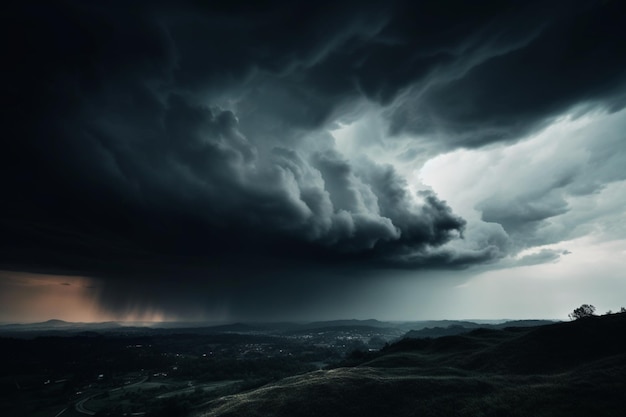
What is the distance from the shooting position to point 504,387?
4747 cm

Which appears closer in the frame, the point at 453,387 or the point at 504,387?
the point at 504,387

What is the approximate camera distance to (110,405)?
106m

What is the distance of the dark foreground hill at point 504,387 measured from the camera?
38.7 metres

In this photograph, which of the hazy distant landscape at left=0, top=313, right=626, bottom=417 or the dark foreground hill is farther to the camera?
the hazy distant landscape at left=0, top=313, right=626, bottom=417

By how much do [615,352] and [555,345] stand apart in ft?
34.1

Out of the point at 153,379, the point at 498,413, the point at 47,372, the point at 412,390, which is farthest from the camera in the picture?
the point at 47,372

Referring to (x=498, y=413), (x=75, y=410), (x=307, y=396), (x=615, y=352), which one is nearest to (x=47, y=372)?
(x=75, y=410)

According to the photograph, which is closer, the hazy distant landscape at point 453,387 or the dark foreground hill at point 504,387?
the dark foreground hill at point 504,387

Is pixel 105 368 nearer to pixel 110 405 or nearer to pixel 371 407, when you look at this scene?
pixel 110 405

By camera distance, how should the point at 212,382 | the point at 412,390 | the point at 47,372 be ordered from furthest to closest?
the point at 47,372, the point at 212,382, the point at 412,390

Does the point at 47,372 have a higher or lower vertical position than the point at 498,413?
lower

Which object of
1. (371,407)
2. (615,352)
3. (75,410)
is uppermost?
(615,352)

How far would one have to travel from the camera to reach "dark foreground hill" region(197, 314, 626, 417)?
38.7 metres

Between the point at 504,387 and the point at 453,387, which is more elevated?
the point at 504,387
